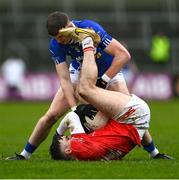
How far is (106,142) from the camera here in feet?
37.1

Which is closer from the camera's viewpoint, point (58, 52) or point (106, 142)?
point (106, 142)

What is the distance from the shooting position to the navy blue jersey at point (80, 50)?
38.6ft

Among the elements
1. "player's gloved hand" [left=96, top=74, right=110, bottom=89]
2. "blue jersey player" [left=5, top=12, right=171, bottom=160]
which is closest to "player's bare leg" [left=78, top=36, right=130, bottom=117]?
"blue jersey player" [left=5, top=12, right=171, bottom=160]

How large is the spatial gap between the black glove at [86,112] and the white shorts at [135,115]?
0.36 metres

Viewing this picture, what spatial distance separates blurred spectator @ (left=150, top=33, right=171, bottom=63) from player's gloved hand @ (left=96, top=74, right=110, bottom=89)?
2025cm

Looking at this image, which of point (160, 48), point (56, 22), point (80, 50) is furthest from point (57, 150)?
point (160, 48)

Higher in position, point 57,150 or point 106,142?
point 106,142

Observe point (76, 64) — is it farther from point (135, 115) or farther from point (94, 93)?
point (135, 115)

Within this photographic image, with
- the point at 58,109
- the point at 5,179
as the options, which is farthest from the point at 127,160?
the point at 5,179

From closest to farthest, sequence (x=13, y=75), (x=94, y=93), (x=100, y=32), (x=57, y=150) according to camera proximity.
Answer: (x=94, y=93), (x=57, y=150), (x=100, y=32), (x=13, y=75)

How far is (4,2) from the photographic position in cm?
3322

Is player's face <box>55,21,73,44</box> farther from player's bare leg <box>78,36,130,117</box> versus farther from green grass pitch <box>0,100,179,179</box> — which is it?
green grass pitch <box>0,100,179,179</box>

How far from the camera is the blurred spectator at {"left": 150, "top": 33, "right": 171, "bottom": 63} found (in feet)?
107

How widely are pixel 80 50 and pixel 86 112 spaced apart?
94 centimetres
